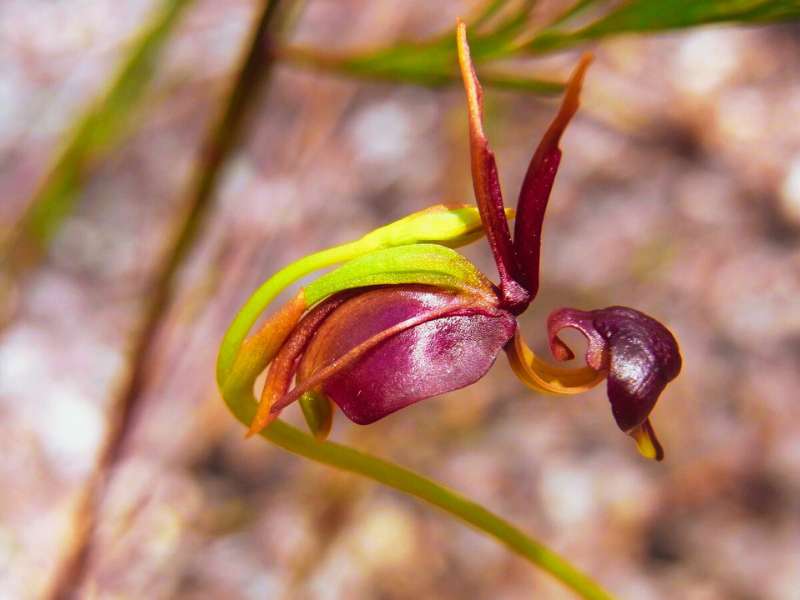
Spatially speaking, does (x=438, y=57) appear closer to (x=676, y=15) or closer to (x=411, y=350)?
(x=676, y=15)

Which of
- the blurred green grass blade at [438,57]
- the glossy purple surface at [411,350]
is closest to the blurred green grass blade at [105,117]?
the blurred green grass blade at [438,57]

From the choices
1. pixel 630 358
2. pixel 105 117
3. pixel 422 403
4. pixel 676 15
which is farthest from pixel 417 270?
pixel 422 403

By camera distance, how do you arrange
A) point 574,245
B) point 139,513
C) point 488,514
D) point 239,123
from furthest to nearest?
point 574,245, point 139,513, point 239,123, point 488,514

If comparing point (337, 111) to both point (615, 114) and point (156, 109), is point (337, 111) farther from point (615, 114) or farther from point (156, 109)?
point (615, 114)

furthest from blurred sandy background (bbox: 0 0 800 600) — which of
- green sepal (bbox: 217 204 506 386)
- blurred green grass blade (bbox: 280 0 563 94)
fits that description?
green sepal (bbox: 217 204 506 386)

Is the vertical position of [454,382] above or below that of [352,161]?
above

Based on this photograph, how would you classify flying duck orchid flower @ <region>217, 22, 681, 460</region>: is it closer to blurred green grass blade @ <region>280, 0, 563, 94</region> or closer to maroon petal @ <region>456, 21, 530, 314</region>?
maroon petal @ <region>456, 21, 530, 314</region>

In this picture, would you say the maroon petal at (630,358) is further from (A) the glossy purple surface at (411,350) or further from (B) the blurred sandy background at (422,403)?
(B) the blurred sandy background at (422,403)

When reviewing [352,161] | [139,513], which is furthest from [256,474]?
[352,161]
